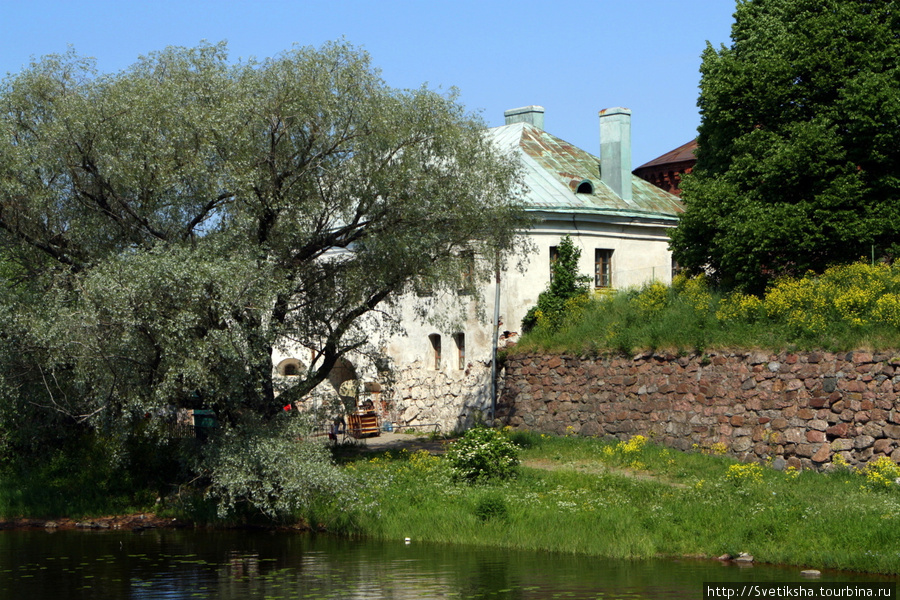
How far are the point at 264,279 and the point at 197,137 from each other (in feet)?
10.1

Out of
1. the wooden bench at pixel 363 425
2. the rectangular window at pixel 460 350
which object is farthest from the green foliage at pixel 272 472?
the rectangular window at pixel 460 350

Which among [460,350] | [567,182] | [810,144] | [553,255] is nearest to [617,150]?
[567,182]

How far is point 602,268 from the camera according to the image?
32.8 m

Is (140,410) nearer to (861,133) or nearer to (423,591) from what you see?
(423,591)

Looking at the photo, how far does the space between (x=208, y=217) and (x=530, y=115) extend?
61.3ft

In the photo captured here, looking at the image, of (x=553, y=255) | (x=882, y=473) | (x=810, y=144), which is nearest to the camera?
(x=882, y=473)

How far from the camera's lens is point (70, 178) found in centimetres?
2048

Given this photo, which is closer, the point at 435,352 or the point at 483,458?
the point at 483,458

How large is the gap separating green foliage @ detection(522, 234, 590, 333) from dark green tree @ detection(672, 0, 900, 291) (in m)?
5.05

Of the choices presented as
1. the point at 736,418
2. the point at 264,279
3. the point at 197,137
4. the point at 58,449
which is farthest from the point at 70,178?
the point at 736,418

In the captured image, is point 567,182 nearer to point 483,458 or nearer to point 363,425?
point 363,425

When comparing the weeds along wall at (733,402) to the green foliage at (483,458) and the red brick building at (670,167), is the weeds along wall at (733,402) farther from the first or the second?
the red brick building at (670,167)

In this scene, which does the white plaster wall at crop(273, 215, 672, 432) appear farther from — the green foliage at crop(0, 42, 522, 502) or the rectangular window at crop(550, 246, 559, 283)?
the green foliage at crop(0, 42, 522, 502)

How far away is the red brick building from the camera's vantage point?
49.2 m
